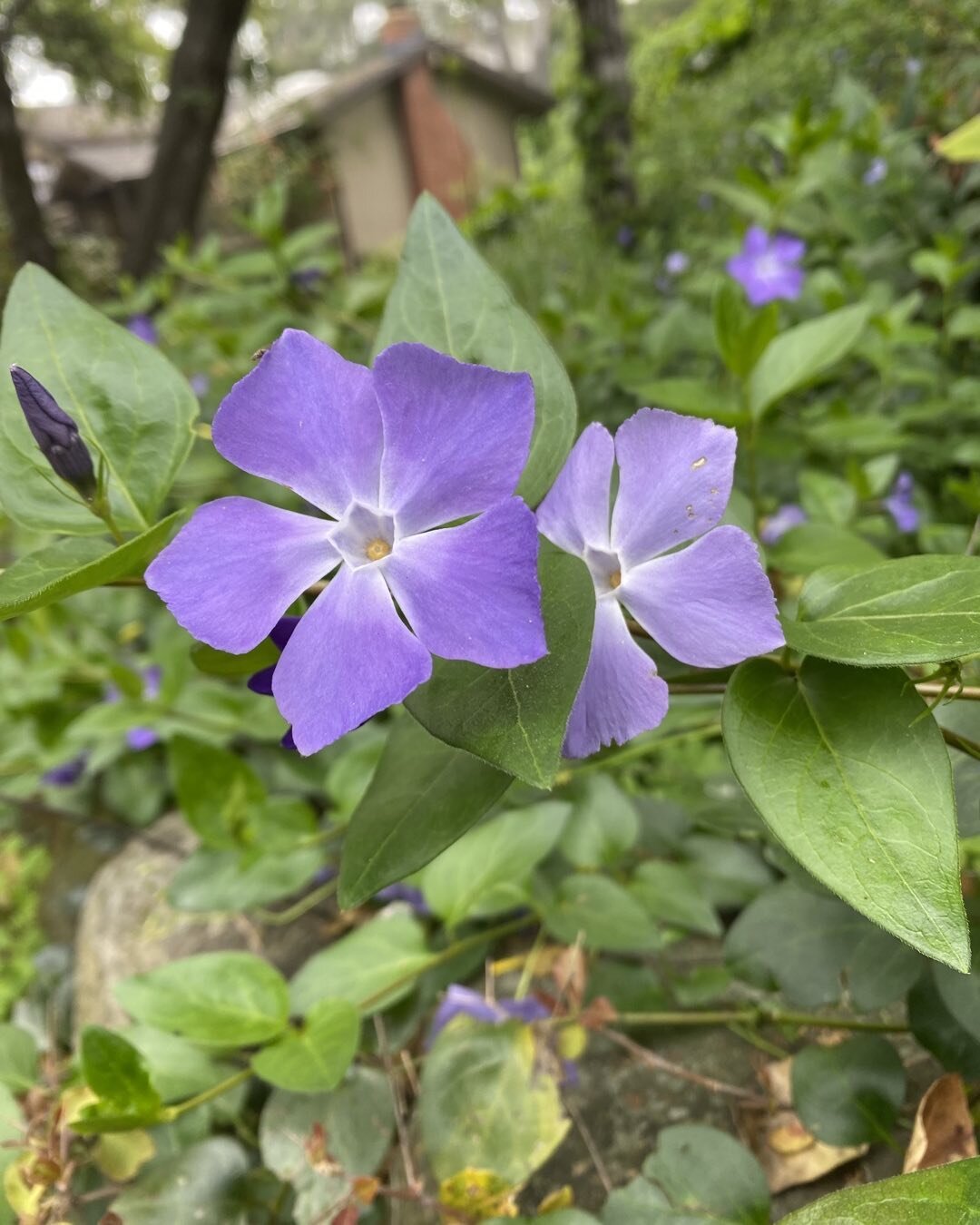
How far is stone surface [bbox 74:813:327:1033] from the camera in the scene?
1.30 m

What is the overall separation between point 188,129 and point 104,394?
12.8ft

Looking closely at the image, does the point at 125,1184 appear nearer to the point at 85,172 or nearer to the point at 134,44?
the point at 134,44

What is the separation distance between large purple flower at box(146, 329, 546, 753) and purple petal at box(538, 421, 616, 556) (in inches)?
3.0

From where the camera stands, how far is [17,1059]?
2.68 feet

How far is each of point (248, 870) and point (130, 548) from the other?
2.17ft

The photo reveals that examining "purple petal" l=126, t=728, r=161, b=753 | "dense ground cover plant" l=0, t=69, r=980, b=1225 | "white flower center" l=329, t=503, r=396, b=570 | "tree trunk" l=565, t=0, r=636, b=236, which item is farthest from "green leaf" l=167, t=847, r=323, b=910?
"tree trunk" l=565, t=0, r=636, b=236

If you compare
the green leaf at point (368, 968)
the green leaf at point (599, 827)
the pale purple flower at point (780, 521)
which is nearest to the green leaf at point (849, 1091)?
the green leaf at point (599, 827)

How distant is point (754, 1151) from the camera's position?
0.71 meters

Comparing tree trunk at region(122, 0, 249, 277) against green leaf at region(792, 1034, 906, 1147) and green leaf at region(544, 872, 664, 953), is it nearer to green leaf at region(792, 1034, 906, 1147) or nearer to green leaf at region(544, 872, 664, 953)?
green leaf at region(544, 872, 664, 953)

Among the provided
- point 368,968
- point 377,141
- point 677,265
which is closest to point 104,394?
point 368,968

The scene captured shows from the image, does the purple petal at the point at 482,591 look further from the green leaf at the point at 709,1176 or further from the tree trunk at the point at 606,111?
the tree trunk at the point at 606,111

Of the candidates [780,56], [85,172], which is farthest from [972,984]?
[85,172]

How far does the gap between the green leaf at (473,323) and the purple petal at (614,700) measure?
0.10 meters

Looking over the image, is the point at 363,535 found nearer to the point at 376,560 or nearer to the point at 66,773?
the point at 376,560
